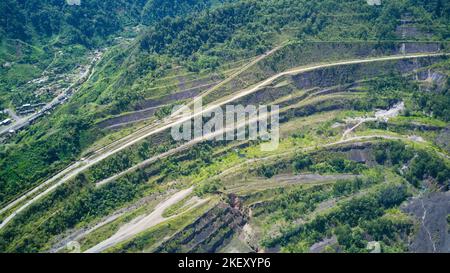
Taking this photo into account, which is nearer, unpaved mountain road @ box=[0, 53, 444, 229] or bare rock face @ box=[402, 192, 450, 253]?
bare rock face @ box=[402, 192, 450, 253]

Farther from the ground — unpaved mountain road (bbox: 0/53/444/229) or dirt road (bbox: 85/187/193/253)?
unpaved mountain road (bbox: 0/53/444/229)

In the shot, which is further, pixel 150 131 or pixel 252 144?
pixel 252 144

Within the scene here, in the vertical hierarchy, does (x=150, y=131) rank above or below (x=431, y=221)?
above

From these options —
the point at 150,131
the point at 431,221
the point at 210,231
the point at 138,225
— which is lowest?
the point at 210,231

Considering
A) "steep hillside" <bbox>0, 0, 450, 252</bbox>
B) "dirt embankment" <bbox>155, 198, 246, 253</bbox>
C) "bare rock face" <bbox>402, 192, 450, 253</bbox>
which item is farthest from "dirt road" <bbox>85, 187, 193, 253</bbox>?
"bare rock face" <bbox>402, 192, 450, 253</bbox>

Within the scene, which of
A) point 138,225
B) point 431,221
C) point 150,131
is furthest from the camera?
point 150,131

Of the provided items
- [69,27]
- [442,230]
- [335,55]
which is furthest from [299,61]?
[69,27]

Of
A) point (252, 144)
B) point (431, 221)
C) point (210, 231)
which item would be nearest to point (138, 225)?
point (210, 231)

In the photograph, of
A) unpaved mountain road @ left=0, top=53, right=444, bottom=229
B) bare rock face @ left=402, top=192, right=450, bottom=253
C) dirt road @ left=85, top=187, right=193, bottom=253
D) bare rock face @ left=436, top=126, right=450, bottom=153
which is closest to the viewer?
dirt road @ left=85, top=187, right=193, bottom=253

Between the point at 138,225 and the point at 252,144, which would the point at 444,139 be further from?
the point at 138,225

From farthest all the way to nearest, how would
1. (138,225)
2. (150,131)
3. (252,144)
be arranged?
(252,144), (150,131), (138,225)

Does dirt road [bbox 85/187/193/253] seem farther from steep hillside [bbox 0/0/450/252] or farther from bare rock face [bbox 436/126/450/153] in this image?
bare rock face [bbox 436/126/450/153]

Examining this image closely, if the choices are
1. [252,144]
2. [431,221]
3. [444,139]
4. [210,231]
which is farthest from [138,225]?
[444,139]
